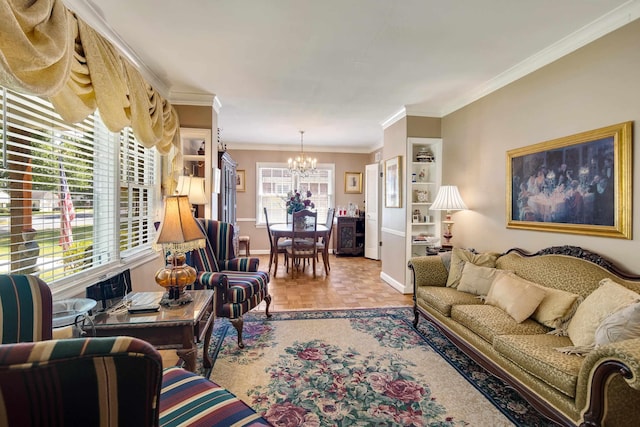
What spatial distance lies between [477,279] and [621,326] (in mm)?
1133

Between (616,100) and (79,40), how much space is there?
3356 millimetres

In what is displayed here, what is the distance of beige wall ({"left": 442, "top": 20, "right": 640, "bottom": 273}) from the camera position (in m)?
1.98

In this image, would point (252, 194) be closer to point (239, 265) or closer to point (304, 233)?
point (304, 233)

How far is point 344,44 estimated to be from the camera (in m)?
2.42

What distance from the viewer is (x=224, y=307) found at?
8.12 feet

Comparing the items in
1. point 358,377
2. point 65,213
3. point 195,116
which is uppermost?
point 195,116

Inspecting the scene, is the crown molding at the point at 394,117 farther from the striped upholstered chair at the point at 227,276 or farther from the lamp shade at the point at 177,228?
the lamp shade at the point at 177,228

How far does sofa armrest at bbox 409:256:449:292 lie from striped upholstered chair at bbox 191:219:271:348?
4.85 ft

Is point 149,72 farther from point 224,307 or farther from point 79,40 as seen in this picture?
point 224,307

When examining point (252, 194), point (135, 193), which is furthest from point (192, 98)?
point (252, 194)

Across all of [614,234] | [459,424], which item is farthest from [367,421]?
[614,234]

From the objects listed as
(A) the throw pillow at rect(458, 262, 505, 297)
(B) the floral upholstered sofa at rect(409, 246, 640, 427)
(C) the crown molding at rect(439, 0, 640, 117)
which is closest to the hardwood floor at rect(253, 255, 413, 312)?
(B) the floral upholstered sofa at rect(409, 246, 640, 427)

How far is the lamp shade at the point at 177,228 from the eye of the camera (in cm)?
184

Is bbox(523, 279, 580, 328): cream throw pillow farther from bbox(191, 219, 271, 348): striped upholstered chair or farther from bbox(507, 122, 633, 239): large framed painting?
bbox(191, 219, 271, 348): striped upholstered chair
